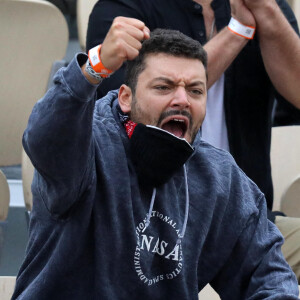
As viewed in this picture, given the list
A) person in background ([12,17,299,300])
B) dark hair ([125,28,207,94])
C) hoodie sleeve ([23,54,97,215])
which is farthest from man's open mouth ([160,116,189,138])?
hoodie sleeve ([23,54,97,215])

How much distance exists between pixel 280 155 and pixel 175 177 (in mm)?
1241

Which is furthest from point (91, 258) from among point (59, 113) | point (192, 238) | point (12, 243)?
point (12, 243)

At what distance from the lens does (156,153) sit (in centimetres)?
144

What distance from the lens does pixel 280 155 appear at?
275 centimetres

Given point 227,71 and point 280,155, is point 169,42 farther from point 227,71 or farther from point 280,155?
point 280,155

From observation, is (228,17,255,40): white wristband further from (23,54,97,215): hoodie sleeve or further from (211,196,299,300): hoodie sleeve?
(23,54,97,215): hoodie sleeve

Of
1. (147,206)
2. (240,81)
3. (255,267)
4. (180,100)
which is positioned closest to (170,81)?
(180,100)

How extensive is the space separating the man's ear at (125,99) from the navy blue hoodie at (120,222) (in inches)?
1.0

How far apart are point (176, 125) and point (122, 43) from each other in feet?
1.04

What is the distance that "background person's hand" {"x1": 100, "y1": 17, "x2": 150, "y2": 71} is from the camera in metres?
1.21

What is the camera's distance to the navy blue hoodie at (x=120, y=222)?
125cm

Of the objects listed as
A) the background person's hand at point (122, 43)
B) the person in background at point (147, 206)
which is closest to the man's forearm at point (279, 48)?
the person in background at point (147, 206)

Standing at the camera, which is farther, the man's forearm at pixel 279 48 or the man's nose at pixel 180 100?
the man's forearm at pixel 279 48

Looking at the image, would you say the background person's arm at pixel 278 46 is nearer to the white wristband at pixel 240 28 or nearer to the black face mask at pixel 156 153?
the white wristband at pixel 240 28
